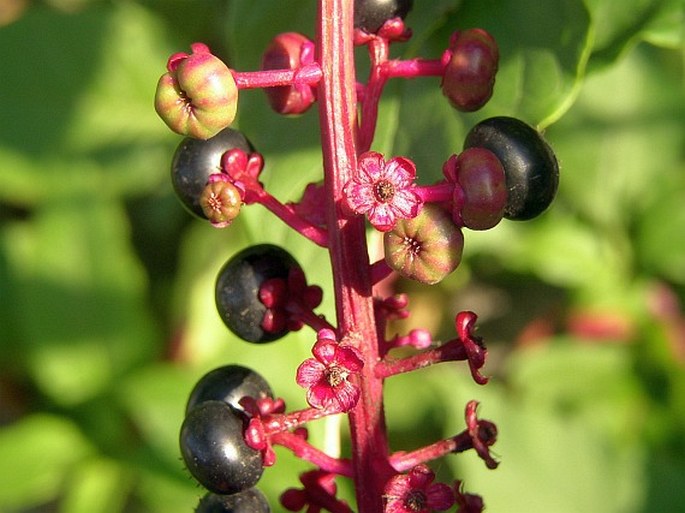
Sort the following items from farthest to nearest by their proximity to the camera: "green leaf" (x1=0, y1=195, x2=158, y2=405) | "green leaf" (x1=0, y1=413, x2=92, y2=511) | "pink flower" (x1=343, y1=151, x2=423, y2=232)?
"green leaf" (x1=0, y1=195, x2=158, y2=405), "green leaf" (x1=0, y1=413, x2=92, y2=511), "pink flower" (x1=343, y1=151, x2=423, y2=232)

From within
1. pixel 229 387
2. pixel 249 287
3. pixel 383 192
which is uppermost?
pixel 383 192

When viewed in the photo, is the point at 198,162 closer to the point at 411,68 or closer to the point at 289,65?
the point at 289,65

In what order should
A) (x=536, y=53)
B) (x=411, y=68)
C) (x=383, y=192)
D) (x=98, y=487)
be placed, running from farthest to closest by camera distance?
(x=98, y=487)
(x=536, y=53)
(x=411, y=68)
(x=383, y=192)

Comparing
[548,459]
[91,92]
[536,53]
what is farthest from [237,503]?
[91,92]

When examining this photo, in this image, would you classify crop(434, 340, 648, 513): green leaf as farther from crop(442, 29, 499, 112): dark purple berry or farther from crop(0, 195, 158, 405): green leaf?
crop(442, 29, 499, 112): dark purple berry

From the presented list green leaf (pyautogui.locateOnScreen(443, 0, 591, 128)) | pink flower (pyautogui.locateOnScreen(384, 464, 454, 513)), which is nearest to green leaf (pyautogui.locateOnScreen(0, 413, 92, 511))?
green leaf (pyautogui.locateOnScreen(443, 0, 591, 128))

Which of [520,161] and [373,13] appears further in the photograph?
[373,13]
